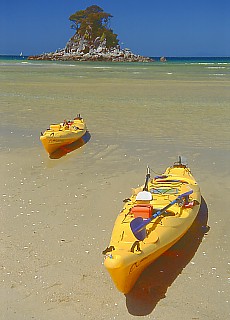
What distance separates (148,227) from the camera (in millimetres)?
5480

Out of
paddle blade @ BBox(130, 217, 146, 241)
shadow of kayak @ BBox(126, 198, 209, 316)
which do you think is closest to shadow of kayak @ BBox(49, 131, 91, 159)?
shadow of kayak @ BBox(126, 198, 209, 316)

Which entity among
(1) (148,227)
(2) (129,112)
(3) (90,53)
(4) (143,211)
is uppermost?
(3) (90,53)

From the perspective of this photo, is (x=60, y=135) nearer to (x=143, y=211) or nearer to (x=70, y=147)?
(x=70, y=147)

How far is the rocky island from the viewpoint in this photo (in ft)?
303

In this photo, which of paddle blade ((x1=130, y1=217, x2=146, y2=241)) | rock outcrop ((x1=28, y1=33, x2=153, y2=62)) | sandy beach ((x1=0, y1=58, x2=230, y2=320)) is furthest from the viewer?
rock outcrop ((x1=28, y1=33, x2=153, y2=62))

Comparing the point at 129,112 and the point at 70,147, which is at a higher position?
the point at 129,112

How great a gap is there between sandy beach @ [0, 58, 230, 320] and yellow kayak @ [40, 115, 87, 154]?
0.27m

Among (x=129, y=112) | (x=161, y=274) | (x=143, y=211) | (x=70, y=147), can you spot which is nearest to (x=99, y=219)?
(x=143, y=211)

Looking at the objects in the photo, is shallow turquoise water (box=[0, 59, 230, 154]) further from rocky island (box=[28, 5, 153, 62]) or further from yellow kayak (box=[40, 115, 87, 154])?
rocky island (box=[28, 5, 153, 62])

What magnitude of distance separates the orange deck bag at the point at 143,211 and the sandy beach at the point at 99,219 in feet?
2.05

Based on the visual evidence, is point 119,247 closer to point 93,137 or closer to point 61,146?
point 61,146

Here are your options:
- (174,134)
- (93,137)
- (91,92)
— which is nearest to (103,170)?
(93,137)

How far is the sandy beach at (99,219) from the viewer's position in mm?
4918

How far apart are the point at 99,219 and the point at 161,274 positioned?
1883 millimetres
